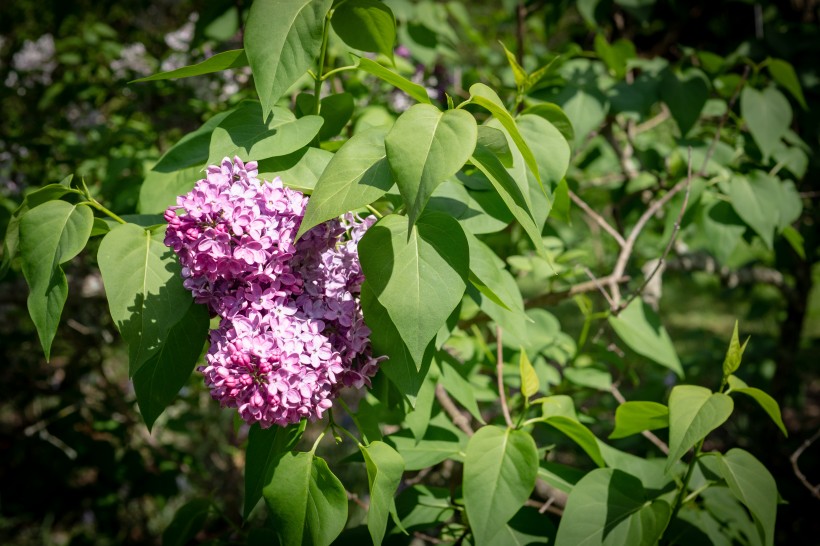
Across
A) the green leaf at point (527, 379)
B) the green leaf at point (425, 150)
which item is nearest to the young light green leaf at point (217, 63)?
the green leaf at point (425, 150)

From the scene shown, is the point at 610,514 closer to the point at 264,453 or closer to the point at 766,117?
the point at 264,453

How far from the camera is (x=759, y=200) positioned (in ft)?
6.10

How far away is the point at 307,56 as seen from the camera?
1.02 metres

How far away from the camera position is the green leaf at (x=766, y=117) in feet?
6.38

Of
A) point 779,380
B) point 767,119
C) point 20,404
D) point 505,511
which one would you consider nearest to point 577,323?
point 779,380

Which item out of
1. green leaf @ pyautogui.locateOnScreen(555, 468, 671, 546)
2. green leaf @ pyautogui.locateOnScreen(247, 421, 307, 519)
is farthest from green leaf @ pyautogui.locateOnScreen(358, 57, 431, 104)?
green leaf @ pyautogui.locateOnScreen(555, 468, 671, 546)

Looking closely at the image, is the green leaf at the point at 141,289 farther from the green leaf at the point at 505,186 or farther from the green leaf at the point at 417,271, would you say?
the green leaf at the point at 505,186

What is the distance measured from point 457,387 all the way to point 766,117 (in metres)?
1.36

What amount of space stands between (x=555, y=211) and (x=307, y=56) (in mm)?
680

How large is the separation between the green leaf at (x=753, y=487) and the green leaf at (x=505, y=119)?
0.67 metres

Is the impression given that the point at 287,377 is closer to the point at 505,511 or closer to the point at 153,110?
the point at 505,511

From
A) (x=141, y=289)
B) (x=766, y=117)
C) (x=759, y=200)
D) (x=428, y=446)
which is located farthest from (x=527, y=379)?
(x=766, y=117)

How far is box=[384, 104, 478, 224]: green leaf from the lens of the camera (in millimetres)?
822

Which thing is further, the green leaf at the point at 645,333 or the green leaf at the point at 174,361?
the green leaf at the point at 645,333
